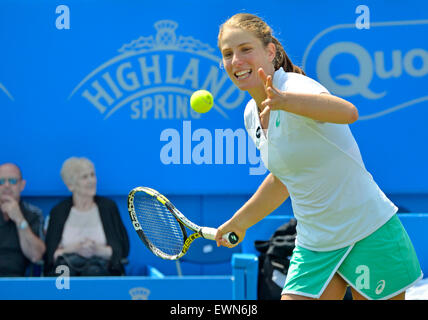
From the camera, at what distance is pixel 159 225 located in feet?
11.8

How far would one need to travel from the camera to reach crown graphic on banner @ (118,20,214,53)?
5.49 meters

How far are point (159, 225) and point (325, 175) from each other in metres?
1.25

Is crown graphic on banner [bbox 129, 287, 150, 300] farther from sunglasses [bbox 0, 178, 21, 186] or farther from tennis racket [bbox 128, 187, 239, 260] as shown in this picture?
sunglasses [bbox 0, 178, 21, 186]

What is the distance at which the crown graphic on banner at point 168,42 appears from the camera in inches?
216

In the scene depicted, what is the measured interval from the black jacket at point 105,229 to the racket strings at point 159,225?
57.3 inches

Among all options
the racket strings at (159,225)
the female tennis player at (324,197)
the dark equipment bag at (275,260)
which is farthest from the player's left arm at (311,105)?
the dark equipment bag at (275,260)

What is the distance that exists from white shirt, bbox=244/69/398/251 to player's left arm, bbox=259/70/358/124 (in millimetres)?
151

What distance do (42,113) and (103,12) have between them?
853 millimetres

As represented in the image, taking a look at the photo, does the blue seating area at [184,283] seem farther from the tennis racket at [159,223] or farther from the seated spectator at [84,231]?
the tennis racket at [159,223]

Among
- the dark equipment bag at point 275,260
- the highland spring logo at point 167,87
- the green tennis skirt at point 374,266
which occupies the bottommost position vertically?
the green tennis skirt at point 374,266

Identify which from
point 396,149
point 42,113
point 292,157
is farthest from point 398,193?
point 292,157

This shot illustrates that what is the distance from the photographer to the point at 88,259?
16.6ft
